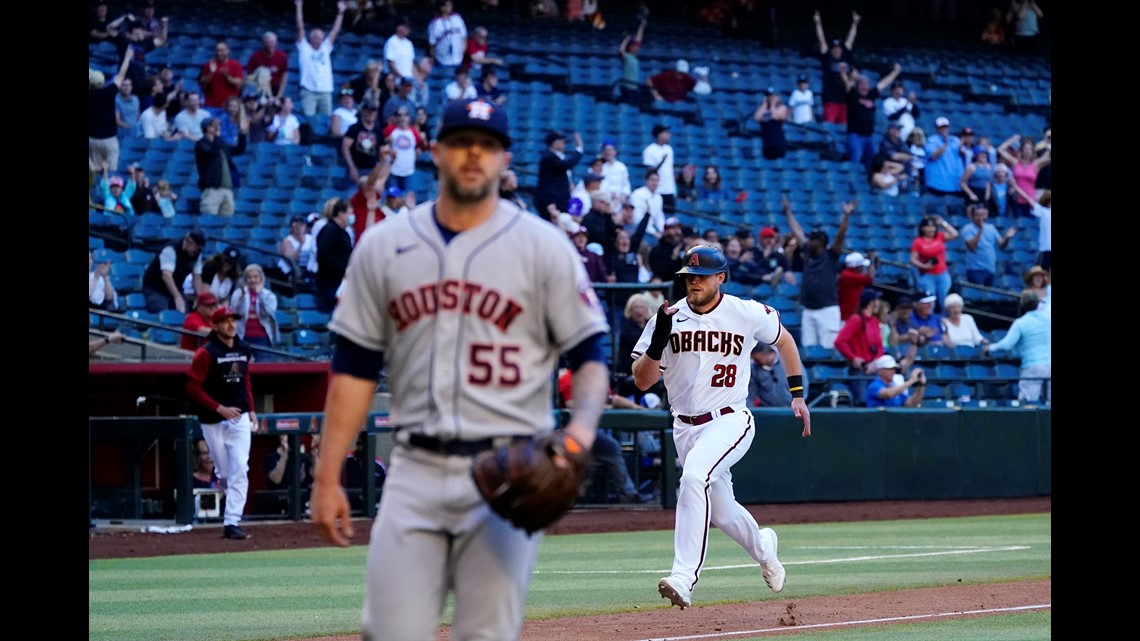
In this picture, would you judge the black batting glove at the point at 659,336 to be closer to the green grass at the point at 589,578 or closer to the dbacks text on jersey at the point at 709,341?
the dbacks text on jersey at the point at 709,341

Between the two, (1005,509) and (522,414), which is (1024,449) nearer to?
(1005,509)

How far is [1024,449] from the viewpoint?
18.6 m

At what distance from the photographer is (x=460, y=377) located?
437 cm

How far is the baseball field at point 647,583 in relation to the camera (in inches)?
324

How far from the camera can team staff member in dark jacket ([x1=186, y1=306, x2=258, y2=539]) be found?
44.7 ft

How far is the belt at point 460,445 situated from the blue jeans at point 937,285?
17.3 m

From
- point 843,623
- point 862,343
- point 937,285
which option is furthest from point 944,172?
point 843,623

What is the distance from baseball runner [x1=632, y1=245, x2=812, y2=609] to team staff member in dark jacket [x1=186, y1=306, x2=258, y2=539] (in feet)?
17.6

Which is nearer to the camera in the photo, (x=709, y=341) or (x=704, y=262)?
(x=704, y=262)

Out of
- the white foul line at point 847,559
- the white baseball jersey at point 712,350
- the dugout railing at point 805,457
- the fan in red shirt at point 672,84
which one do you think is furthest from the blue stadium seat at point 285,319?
the white baseball jersey at point 712,350

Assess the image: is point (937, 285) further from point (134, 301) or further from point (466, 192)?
point (466, 192)

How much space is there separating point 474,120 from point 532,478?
96cm
